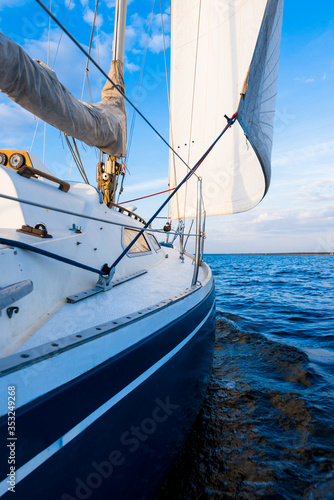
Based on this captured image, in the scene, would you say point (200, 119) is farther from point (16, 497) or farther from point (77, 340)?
point (16, 497)

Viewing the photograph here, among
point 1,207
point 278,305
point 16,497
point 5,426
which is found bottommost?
point 278,305

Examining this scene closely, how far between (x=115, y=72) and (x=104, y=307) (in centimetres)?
456

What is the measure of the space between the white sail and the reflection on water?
2.84 meters

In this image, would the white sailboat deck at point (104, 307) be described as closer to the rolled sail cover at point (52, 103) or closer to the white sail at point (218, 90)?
the rolled sail cover at point (52, 103)

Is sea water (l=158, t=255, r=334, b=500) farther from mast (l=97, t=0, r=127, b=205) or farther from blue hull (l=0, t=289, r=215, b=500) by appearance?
mast (l=97, t=0, r=127, b=205)

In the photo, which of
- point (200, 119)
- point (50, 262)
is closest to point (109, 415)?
point (50, 262)

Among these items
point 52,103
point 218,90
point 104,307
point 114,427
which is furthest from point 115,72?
point 114,427

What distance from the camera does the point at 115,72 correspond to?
450cm

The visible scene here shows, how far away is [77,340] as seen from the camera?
104 cm

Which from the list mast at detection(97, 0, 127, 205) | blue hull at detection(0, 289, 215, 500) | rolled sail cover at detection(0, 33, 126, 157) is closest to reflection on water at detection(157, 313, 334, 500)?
blue hull at detection(0, 289, 215, 500)

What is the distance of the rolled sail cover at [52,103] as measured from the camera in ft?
6.61

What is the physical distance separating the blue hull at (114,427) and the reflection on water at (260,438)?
1.32ft

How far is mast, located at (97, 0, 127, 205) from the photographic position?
4496 millimetres

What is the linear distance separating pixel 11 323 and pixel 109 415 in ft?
1.99
